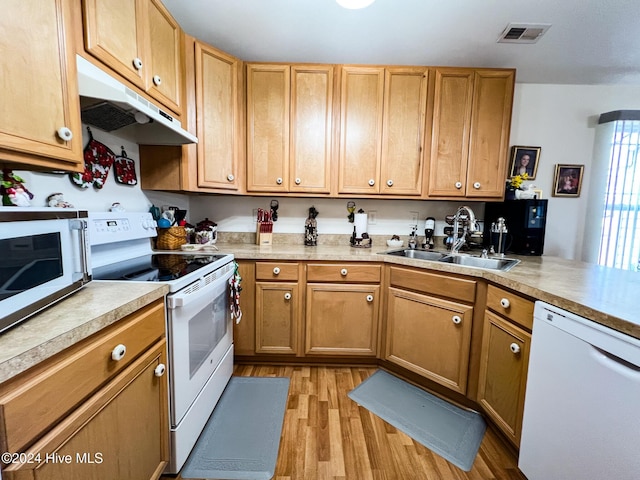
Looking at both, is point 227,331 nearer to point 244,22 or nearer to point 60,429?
point 60,429

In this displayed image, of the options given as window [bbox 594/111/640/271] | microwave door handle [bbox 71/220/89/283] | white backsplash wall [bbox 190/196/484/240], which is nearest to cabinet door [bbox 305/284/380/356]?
white backsplash wall [bbox 190/196/484/240]

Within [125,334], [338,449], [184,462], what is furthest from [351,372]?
[125,334]

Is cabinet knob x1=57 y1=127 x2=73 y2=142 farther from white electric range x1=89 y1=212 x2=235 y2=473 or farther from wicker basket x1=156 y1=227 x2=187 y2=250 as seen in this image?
wicker basket x1=156 y1=227 x2=187 y2=250

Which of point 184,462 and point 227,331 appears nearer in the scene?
point 184,462

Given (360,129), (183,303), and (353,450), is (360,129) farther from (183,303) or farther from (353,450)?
(353,450)

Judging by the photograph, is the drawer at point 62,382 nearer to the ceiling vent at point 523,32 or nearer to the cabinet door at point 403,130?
the cabinet door at point 403,130

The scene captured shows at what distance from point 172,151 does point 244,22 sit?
94 centimetres

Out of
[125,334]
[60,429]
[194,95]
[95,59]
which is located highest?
[194,95]

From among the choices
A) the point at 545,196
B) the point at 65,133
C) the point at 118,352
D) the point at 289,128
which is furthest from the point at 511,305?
the point at 65,133

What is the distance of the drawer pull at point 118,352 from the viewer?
0.79m

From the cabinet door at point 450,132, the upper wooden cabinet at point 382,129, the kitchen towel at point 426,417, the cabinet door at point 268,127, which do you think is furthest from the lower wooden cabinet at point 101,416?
the cabinet door at point 450,132

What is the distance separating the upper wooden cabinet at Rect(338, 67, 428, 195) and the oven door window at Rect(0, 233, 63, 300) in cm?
173

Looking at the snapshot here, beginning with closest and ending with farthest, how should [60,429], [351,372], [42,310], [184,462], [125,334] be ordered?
[60,429] < [42,310] < [125,334] < [184,462] < [351,372]

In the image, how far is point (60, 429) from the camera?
631mm
